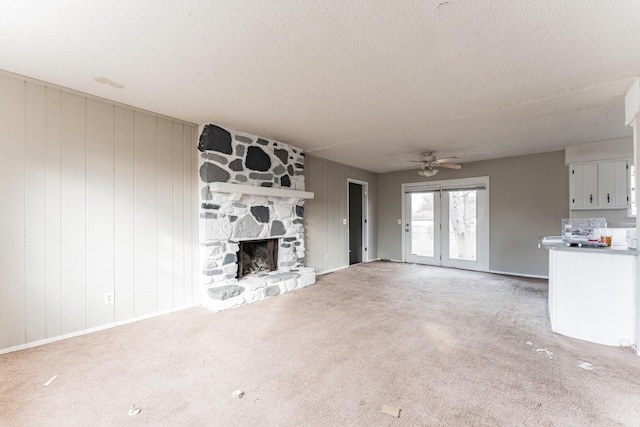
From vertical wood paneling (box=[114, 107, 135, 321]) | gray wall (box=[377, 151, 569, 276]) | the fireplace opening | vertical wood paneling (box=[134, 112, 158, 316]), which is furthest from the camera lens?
gray wall (box=[377, 151, 569, 276])

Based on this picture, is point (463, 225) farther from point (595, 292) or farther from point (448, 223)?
point (595, 292)

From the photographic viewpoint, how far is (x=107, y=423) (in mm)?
1517

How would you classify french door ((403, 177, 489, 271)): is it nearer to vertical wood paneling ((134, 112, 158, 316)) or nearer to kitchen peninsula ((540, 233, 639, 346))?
kitchen peninsula ((540, 233, 639, 346))

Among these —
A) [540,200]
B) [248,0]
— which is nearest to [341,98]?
[248,0]

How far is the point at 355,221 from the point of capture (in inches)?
273

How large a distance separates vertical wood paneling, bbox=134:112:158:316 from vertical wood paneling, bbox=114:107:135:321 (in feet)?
0.16

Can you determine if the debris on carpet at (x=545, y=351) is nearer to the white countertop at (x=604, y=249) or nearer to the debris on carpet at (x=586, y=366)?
the debris on carpet at (x=586, y=366)

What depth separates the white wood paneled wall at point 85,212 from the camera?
7.68 feet

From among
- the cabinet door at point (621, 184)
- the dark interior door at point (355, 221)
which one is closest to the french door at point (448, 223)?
the dark interior door at point (355, 221)

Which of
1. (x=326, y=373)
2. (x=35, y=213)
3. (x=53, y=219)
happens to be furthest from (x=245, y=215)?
(x=326, y=373)

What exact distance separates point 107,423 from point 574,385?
2.92 meters

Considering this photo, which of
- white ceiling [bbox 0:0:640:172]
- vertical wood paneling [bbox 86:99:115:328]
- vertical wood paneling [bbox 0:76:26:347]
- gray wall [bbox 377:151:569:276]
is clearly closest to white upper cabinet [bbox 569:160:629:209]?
gray wall [bbox 377:151:569:276]

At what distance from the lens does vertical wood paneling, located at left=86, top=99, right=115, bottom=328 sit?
8.87 feet

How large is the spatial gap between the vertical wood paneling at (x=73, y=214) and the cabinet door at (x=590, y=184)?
6.96 m
